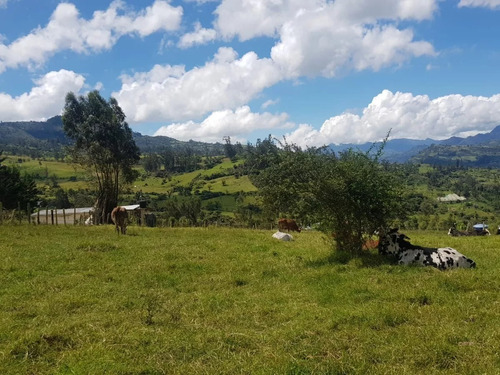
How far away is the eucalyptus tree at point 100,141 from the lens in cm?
4553

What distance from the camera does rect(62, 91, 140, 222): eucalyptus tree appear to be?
45.5m

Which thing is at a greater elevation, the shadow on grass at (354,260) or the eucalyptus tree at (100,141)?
the eucalyptus tree at (100,141)

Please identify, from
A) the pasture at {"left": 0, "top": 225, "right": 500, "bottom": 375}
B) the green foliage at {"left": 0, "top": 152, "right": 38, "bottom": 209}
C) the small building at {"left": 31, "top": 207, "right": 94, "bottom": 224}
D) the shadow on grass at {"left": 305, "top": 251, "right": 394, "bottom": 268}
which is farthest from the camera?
the green foliage at {"left": 0, "top": 152, "right": 38, "bottom": 209}

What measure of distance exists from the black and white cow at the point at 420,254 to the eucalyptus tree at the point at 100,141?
36512 mm

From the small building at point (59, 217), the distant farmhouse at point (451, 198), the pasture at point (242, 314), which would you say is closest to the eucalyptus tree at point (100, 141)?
the small building at point (59, 217)

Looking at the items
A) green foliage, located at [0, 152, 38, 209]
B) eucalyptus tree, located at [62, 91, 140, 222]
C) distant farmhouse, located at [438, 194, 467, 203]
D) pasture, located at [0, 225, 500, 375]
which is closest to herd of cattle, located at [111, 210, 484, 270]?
pasture, located at [0, 225, 500, 375]

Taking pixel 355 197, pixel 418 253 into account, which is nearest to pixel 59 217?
pixel 355 197

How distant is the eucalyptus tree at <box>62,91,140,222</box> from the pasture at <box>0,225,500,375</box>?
3220 cm

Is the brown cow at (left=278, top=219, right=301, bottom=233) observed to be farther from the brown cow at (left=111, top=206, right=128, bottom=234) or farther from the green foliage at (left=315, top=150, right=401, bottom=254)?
the green foliage at (left=315, top=150, right=401, bottom=254)

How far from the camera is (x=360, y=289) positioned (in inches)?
408

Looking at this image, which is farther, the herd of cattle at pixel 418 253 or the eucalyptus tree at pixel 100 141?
the eucalyptus tree at pixel 100 141

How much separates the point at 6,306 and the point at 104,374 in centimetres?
490

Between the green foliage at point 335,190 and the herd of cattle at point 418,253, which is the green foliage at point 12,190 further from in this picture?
the herd of cattle at point 418,253

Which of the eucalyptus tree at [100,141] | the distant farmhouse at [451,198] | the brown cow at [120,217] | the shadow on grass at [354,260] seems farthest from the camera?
the distant farmhouse at [451,198]
